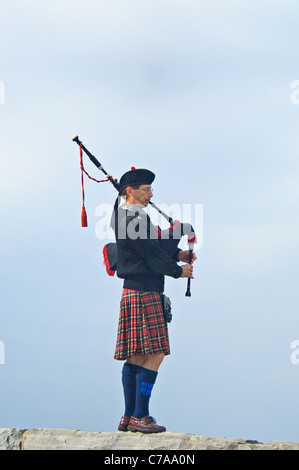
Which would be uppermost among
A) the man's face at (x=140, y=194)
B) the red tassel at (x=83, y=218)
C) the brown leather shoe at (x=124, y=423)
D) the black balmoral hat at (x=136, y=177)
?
the black balmoral hat at (x=136, y=177)

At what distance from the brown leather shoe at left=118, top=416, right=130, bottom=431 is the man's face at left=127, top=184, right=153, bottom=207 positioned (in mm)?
2173

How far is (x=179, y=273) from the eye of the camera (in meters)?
7.56

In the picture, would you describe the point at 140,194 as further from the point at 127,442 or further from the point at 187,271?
the point at 127,442

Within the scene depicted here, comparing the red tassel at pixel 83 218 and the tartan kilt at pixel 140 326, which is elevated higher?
the red tassel at pixel 83 218

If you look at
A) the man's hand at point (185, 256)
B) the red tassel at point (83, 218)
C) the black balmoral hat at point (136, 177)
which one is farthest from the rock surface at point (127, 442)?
the black balmoral hat at point (136, 177)

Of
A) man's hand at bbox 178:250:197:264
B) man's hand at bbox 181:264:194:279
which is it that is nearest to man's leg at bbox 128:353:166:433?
→ man's hand at bbox 181:264:194:279

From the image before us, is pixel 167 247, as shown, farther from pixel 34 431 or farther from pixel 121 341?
pixel 34 431

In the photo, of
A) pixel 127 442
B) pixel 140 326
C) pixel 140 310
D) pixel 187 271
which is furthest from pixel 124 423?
pixel 187 271

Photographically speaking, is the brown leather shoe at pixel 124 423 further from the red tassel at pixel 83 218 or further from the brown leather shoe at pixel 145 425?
the red tassel at pixel 83 218

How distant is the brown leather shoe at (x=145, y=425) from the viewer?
24.4 feet

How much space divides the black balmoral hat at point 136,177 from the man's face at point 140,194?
52 mm

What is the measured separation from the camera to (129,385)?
24.8 ft

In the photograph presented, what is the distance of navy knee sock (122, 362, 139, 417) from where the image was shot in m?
7.57

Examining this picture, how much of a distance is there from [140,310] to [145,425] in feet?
3.68
